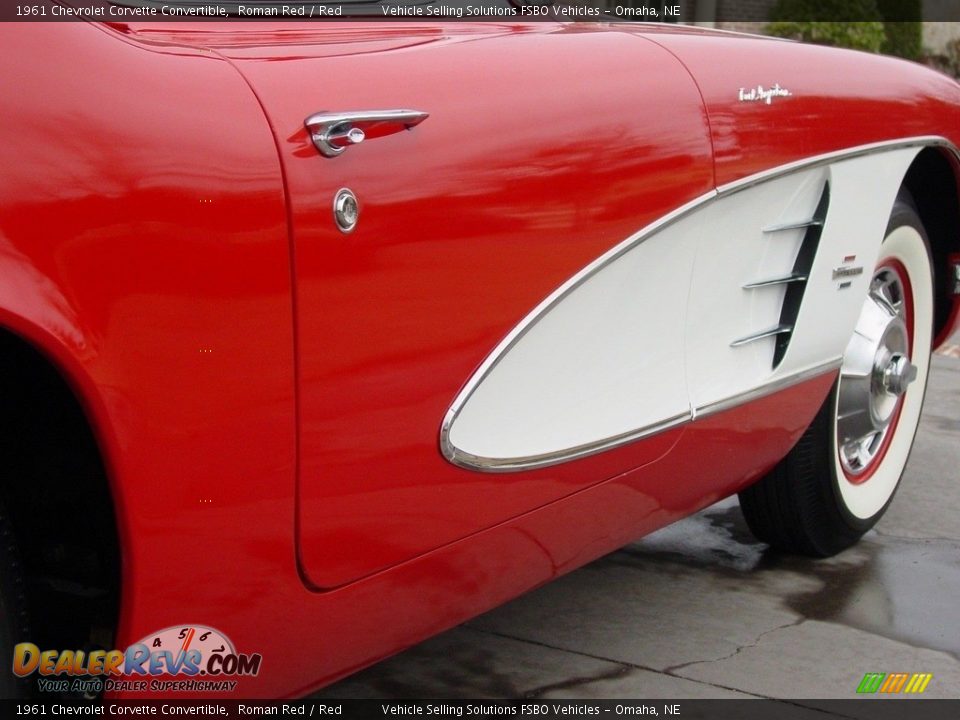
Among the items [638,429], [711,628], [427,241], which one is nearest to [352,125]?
[427,241]

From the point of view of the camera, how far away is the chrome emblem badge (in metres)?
2.38

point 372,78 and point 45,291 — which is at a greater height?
point 372,78

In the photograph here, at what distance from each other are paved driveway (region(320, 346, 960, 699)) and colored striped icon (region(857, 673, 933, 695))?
0.06 feet

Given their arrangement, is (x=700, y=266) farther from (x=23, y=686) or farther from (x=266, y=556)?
(x=23, y=686)

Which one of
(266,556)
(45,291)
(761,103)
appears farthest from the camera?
(761,103)

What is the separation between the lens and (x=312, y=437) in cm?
155

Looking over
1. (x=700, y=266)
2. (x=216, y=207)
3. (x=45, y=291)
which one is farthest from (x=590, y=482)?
(x=45, y=291)

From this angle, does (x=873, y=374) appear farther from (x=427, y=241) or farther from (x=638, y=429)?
(x=427, y=241)

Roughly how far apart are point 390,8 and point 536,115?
1.14ft

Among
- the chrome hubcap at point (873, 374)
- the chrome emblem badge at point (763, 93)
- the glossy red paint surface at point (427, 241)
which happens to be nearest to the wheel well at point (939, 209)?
the chrome hubcap at point (873, 374)

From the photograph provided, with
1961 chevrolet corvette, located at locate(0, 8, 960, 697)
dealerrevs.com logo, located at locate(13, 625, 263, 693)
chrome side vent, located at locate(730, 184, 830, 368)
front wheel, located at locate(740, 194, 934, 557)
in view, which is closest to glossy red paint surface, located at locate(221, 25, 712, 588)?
1961 chevrolet corvette, located at locate(0, 8, 960, 697)

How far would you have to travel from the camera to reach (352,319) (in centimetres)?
158

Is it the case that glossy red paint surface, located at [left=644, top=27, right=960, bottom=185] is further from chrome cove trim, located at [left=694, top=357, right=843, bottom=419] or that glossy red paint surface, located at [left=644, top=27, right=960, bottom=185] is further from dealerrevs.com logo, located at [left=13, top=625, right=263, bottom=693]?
dealerrevs.com logo, located at [left=13, top=625, right=263, bottom=693]

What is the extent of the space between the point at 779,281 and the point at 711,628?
2.59ft
